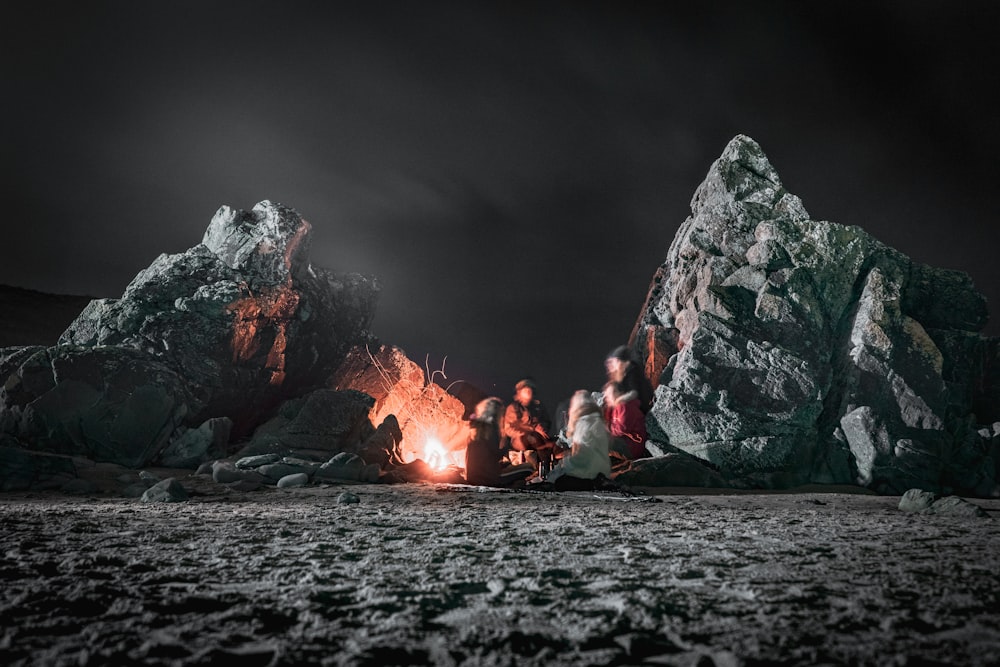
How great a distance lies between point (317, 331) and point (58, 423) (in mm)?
9192

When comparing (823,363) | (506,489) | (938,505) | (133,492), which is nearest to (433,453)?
(506,489)

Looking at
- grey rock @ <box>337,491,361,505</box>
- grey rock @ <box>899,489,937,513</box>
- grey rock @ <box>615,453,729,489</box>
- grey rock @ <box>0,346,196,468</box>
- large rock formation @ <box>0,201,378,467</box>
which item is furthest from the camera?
large rock formation @ <box>0,201,378,467</box>

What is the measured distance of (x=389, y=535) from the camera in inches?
166

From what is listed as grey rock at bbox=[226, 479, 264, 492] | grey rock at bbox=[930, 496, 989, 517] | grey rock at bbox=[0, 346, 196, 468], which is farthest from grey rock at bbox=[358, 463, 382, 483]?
grey rock at bbox=[930, 496, 989, 517]

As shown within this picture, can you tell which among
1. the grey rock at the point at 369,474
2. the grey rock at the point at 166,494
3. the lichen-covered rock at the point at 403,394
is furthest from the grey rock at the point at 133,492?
the lichen-covered rock at the point at 403,394

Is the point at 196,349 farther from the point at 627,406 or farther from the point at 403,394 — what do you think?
the point at 627,406

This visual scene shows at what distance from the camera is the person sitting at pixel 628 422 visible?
56.4 feet

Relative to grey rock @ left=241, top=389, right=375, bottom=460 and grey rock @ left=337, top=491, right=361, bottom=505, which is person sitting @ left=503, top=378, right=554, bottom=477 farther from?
grey rock @ left=337, top=491, right=361, bottom=505

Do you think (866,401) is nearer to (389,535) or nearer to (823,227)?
(823,227)

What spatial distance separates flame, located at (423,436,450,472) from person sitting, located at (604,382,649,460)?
6513 millimetres

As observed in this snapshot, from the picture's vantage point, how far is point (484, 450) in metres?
11.8

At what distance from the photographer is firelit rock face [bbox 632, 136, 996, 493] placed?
14.8 meters

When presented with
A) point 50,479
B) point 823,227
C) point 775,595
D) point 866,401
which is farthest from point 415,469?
point 823,227

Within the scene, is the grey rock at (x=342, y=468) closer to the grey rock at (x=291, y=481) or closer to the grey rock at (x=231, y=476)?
the grey rock at (x=291, y=481)
